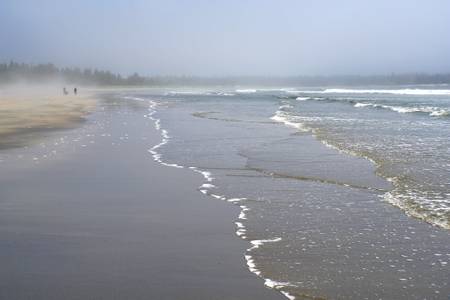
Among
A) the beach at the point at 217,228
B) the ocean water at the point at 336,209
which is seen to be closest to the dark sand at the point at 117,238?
the beach at the point at 217,228

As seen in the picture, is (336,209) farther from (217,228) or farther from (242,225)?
(217,228)

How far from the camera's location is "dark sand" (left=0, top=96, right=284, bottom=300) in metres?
5.07

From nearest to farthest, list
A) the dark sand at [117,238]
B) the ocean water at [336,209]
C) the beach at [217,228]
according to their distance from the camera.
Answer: the dark sand at [117,238] → the beach at [217,228] → the ocean water at [336,209]

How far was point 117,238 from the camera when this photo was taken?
670 cm

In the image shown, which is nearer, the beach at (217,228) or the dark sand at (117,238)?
the dark sand at (117,238)

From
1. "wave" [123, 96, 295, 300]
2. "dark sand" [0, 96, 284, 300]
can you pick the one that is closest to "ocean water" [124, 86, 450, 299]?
"wave" [123, 96, 295, 300]

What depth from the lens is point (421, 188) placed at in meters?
9.91

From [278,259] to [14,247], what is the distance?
297 cm

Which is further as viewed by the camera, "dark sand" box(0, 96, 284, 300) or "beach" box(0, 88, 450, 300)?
"beach" box(0, 88, 450, 300)

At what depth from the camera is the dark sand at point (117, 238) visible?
507 cm

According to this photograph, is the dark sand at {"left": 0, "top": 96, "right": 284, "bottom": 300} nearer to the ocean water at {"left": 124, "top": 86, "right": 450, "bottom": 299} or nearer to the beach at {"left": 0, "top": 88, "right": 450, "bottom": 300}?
the beach at {"left": 0, "top": 88, "right": 450, "bottom": 300}

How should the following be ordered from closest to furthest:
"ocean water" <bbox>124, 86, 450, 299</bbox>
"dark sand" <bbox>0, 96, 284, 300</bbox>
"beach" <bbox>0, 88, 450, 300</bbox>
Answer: "dark sand" <bbox>0, 96, 284, 300</bbox>, "beach" <bbox>0, 88, 450, 300</bbox>, "ocean water" <bbox>124, 86, 450, 299</bbox>

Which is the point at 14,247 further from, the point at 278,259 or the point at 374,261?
the point at 374,261

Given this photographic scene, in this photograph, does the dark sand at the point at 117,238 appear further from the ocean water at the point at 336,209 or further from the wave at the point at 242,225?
the ocean water at the point at 336,209
